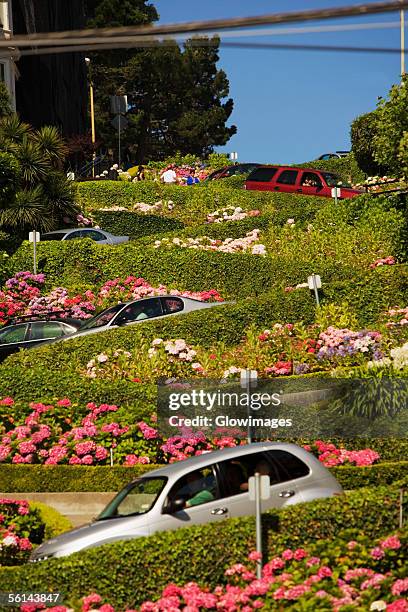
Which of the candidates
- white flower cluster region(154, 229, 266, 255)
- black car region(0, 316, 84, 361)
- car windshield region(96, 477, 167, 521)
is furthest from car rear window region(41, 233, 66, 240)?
car windshield region(96, 477, 167, 521)

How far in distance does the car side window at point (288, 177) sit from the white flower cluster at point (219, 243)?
8467mm

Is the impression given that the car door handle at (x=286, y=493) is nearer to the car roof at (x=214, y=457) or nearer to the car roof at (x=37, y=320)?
the car roof at (x=214, y=457)

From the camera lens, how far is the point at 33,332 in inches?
1040

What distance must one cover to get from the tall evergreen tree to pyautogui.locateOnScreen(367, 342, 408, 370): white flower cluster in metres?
59.5

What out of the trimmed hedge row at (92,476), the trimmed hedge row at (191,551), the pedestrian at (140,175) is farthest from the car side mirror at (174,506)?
the pedestrian at (140,175)

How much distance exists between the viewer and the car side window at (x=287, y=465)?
47.8ft

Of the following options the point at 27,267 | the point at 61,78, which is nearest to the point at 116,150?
the point at 61,78

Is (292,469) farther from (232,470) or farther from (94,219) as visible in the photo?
(94,219)

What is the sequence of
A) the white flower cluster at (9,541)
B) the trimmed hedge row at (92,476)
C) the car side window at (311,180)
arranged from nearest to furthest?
the white flower cluster at (9,541) → the trimmed hedge row at (92,476) → the car side window at (311,180)

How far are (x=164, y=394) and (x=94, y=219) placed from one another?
23837 millimetres

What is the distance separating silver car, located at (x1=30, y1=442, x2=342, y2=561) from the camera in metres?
13.7

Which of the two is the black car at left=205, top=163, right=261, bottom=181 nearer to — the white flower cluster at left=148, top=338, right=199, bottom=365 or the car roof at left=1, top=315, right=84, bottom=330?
the car roof at left=1, top=315, right=84, bottom=330

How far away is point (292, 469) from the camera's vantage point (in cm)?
1465

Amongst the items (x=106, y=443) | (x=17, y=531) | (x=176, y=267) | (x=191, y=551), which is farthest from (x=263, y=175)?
(x=191, y=551)
